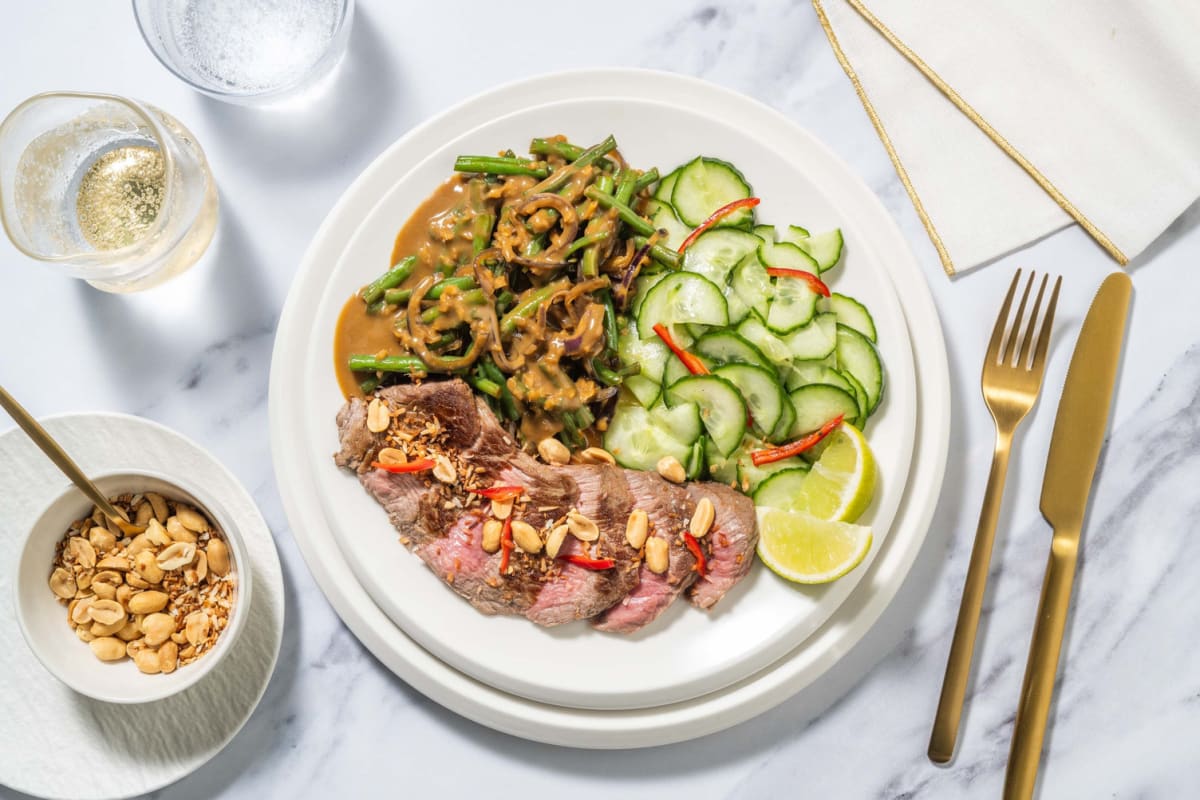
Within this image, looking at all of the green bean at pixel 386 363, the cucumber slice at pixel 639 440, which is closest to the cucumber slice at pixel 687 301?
the cucumber slice at pixel 639 440

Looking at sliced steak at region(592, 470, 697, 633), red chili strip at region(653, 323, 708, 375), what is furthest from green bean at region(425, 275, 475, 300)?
sliced steak at region(592, 470, 697, 633)

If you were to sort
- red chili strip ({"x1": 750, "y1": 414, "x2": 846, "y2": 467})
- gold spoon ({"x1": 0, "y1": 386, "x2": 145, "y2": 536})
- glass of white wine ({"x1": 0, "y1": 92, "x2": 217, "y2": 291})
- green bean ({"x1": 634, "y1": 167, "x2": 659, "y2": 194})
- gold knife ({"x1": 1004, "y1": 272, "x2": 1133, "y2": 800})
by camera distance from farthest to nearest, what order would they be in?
gold knife ({"x1": 1004, "y1": 272, "x2": 1133, "y2": 800}) → green bean ({"x1": 634, "y1": 167, "x2": 659, "y2": 194}) → glass of white wine ({"x1": 0, "y1": 92, "x2": 217, "y2": 291}) → red chili strip ({"x1": 750, "y1": 414, "x2": 846, "y2": 467}) → gold spoon ({"x1": 0, "y1": 386, "x2": 145, "y2": 536})

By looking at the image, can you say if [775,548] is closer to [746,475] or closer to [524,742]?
[746,475]

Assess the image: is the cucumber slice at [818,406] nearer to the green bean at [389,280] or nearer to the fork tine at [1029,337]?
the fork tine at [1029,337]

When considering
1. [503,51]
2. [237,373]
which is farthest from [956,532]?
[237,373]

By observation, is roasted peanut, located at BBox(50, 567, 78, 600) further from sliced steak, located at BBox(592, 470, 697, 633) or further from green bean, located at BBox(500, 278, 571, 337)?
sliced steak, located at BBox(592, 470, 697, 633)

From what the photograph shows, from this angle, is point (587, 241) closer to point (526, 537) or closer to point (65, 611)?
point (526, 537)
